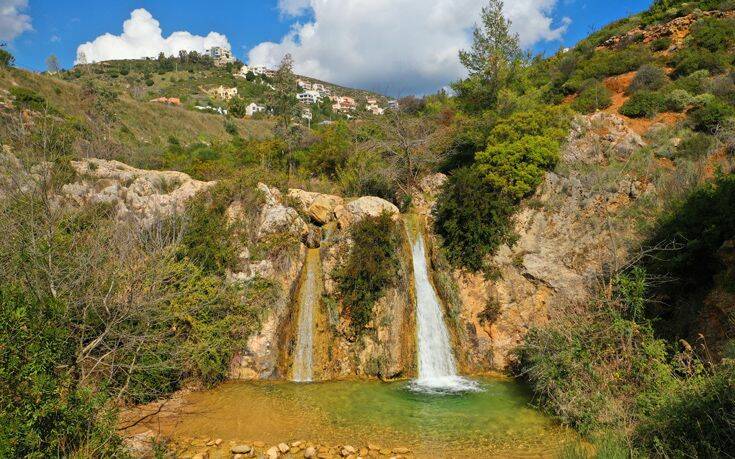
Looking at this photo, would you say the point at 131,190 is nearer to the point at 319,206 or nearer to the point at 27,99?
the point at 319,206

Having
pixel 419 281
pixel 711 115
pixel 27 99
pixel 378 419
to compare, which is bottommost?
pixel 378 419

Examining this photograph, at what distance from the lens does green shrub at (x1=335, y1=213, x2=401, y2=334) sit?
1402 cm

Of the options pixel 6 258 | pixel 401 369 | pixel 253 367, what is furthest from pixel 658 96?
pixel 6 258

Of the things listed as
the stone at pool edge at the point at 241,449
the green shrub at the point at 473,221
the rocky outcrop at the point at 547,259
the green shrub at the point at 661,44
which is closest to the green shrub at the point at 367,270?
the green shrub at the point at 473,221

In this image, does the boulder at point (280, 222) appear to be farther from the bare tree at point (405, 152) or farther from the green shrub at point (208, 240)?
the bare tree at point (405, 152)

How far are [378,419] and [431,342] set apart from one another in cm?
436

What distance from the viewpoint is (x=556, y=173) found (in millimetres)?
17109

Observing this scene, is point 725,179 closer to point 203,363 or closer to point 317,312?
point 317,312

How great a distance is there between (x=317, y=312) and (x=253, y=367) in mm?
Answer: 2792

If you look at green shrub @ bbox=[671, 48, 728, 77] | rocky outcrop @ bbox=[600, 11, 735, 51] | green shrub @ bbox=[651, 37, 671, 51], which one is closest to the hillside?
green shrub @ bbox=[671, 48, 728, 77]

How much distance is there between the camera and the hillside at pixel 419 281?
833 cm

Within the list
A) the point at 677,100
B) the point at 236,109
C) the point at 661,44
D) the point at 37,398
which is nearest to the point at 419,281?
the point at 37,398

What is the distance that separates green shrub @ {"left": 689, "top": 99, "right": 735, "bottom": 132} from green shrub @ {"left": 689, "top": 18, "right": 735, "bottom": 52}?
8.49 m

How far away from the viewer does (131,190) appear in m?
15.9
